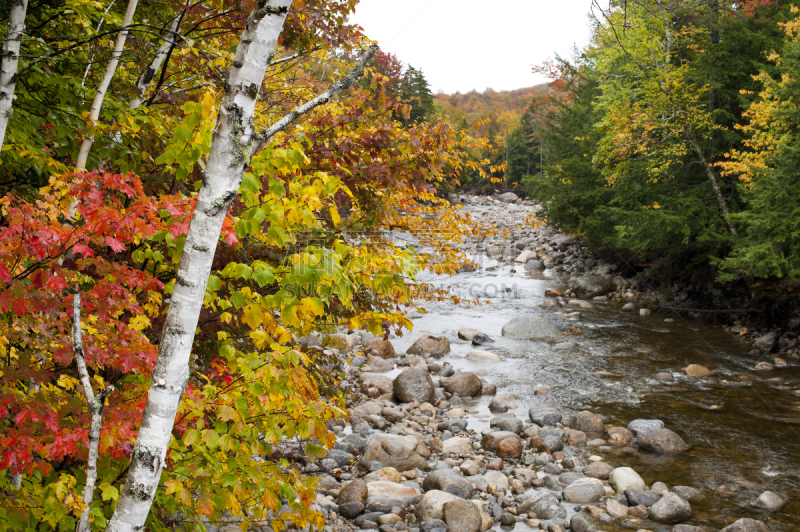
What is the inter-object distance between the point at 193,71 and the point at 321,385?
3549 mm

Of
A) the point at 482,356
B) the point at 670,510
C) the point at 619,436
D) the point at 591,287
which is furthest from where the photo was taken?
the point at 591,287

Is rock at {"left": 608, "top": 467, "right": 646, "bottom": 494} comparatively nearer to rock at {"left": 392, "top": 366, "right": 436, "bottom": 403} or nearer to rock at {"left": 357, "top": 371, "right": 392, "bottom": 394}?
rock at {"left": 392, "top": 366, "right": 436, "bottom": 403}

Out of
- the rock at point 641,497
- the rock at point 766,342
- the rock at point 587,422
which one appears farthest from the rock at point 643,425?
the rock at point 766,342

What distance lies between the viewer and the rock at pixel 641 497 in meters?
5.57

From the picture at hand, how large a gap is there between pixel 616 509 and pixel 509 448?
1596 millimetres

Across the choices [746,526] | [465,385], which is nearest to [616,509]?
[746,526]

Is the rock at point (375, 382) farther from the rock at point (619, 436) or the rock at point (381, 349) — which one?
the rock at point (619, 436)

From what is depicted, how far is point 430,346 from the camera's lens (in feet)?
37.3

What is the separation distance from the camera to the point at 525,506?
554cm

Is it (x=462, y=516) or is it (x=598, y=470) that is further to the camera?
(x=598, y=470)

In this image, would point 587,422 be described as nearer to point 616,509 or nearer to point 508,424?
point 508,424

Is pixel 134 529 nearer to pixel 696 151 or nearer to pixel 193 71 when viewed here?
pixel 193 71

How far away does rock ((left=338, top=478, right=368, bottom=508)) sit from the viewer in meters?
5.32

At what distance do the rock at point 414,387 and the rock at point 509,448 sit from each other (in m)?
2.01
